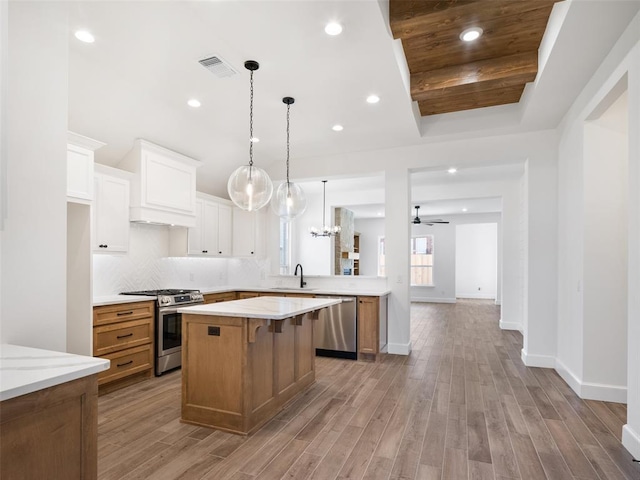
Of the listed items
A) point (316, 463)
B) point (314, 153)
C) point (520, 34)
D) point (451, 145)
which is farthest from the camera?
point (314, 153)

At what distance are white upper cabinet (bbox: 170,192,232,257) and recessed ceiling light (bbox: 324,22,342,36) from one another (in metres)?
3.37

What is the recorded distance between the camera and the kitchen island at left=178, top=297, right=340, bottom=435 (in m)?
2.74

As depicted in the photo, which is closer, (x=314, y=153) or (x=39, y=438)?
(x=39, y=438)

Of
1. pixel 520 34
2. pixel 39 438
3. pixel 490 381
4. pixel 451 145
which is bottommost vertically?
pixel 490 381

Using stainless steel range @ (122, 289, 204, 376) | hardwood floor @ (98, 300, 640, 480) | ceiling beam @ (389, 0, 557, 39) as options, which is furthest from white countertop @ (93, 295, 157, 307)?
ceiling beam @ (389, 0, 557, 39)

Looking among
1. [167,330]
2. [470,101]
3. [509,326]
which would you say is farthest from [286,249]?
[470,101]

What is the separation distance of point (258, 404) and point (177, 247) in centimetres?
300

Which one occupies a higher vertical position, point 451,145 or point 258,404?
point 451,145

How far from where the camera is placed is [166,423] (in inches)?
115

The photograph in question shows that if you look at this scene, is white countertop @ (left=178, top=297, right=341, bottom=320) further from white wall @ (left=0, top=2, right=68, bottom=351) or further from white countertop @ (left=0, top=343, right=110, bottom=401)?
white countertop @ (left=0, top=343, right=110, bottom=401)

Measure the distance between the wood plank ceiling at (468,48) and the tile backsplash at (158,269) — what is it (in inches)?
148

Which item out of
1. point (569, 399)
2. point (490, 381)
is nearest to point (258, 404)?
point (490, 381)

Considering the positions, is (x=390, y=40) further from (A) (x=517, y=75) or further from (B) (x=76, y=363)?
(B) (x=76, y=363)

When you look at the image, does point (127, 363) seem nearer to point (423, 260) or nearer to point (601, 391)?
point (601, 391)
